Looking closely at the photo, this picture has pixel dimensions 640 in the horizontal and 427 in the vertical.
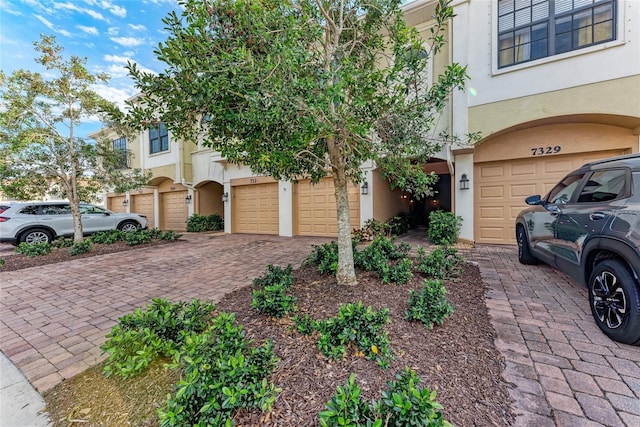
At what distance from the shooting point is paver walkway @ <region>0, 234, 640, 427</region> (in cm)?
170

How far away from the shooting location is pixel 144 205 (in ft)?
48.3

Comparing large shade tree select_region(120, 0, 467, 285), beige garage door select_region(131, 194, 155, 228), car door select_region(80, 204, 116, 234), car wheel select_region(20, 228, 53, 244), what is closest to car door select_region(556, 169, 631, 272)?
A: large shade tree select_region(120, 0, 467, 285)

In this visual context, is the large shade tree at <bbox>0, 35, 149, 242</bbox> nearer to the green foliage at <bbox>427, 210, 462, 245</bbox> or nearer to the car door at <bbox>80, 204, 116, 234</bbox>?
the car door at <bbox>80, 204, 116, 234</bbox>

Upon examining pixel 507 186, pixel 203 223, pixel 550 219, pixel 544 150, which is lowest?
pixel 203 223

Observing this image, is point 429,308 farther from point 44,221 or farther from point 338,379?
point 44,221

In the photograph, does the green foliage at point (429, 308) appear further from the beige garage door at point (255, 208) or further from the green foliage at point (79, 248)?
the green foliage at point (79, 248)

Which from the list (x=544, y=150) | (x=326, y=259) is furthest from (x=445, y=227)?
(x=326, y=259)

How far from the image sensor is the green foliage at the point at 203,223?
11898mm

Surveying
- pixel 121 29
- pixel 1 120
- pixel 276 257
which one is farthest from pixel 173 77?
pixel 1 120

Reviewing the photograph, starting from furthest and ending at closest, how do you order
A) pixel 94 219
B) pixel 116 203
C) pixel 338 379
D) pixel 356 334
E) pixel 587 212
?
pixel 116 203
pixel 94 219
pixel 587 212
pixel 356 334
pixel 338 379

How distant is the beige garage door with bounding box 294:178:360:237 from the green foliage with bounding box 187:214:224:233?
4940 millimetres

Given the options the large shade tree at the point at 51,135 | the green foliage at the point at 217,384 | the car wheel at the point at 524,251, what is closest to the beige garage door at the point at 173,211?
the large shade tree at the point at 51,135

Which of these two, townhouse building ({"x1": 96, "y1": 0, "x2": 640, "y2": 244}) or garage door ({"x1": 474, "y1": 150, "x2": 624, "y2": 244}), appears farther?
garage door ({"x1": 474, "y1": 150, "x2": 624, "y2": 244})

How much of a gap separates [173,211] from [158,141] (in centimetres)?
367
